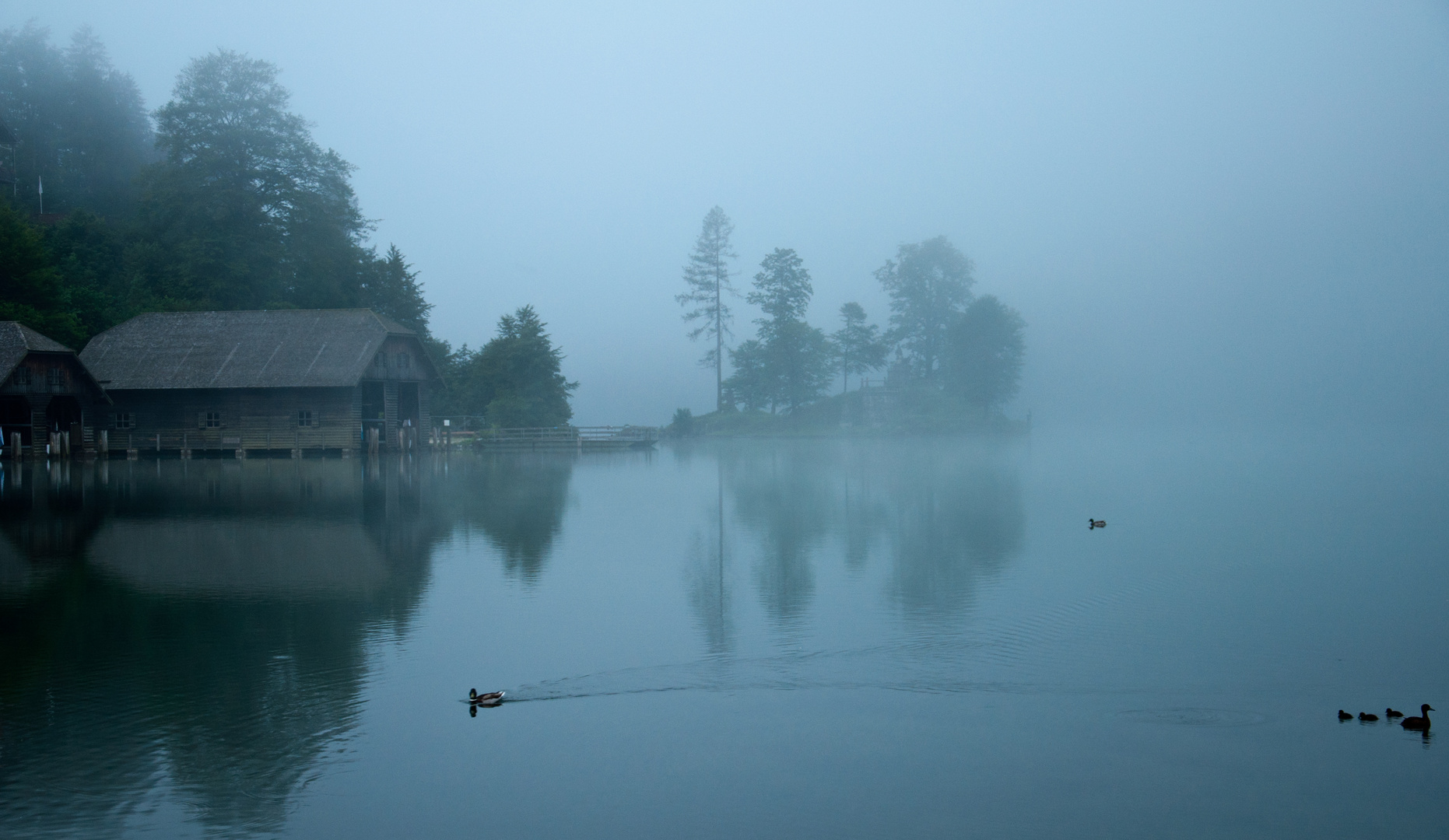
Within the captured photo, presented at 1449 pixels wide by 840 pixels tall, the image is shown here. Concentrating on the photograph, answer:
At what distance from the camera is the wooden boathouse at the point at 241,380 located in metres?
45.9

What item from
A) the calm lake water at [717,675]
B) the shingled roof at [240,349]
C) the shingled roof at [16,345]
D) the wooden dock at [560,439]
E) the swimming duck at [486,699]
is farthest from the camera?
the wooden dock at [560,439]

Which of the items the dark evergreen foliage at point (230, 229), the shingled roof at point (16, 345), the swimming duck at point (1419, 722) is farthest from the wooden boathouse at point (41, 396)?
the swimming duck at point (1419, 722)

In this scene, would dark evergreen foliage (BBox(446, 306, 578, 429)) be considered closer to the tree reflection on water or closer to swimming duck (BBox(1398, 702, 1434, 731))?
the tree reflection on water

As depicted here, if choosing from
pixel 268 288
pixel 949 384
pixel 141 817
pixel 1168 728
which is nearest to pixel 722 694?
pixel 1168 728

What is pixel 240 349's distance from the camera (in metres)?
46.9

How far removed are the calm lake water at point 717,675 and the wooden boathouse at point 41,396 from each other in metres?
21.2

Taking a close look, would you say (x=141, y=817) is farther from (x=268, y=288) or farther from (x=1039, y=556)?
(x=268, y=288)

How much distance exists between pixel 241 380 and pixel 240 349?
6.61 ft

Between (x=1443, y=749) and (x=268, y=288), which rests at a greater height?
(x=268, y=288)

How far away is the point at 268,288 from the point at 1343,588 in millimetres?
56947

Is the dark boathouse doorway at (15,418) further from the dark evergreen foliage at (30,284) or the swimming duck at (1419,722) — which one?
the swimming duck at (1419,722)

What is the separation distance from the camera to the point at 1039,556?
17.8m

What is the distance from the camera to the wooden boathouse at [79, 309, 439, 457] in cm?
4594

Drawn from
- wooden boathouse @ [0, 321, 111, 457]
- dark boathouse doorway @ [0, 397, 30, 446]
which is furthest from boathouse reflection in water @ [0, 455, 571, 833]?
dark boathouse doorway @ [0, 397, 30, 446]
